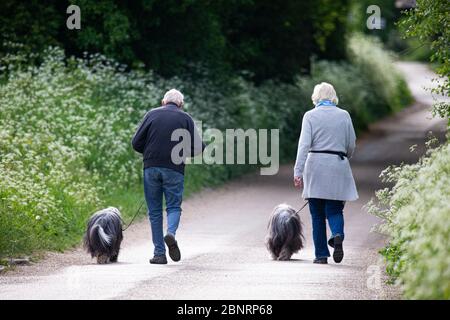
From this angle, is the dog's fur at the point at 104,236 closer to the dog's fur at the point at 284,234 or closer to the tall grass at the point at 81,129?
the tall grass at the point at 81,129

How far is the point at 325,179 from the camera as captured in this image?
41.4 feet

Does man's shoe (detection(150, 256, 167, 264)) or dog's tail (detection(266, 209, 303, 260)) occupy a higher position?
dog's tail (detection(266, 209, 303, 260))

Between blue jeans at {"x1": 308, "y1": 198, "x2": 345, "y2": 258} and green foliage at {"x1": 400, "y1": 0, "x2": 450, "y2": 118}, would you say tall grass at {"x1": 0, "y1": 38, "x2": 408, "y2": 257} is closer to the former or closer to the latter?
blue jeans at {"x1": 308, "y1": 198, "x2": 345, "y2": 258}

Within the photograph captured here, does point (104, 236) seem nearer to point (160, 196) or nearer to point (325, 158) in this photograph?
point (160, 196)

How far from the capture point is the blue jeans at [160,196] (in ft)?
42.2

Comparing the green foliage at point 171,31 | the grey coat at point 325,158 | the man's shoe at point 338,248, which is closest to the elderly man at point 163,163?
the grey coat at point 325,158

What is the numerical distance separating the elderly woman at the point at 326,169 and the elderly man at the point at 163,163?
130 centimetres

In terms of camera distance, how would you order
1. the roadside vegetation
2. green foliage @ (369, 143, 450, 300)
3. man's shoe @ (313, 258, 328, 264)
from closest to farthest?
green foliage @ (369, 143, 450, 300)
the roadside vegetation
man's shoe @ (313, 258, 328, 264)

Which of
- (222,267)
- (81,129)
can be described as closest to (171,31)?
(81,129)

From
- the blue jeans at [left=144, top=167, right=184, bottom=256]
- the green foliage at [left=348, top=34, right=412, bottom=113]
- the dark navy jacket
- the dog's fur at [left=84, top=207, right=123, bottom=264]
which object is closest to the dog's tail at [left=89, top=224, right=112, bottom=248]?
the dog's fur at [left=84, top=207, right=123, bottom=264]

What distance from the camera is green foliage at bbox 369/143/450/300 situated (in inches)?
303

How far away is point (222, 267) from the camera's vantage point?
12.5 m

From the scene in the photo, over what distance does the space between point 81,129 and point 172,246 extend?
23.1ft
